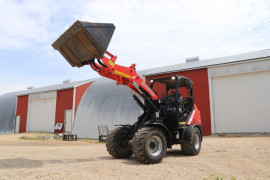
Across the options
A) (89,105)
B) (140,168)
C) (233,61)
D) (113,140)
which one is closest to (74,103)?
(89,105)

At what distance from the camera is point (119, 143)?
9.09 m

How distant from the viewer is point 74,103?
28328 mm

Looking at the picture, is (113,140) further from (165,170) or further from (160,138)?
(165,170)

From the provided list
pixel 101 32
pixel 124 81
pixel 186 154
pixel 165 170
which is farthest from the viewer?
pixel 186 154

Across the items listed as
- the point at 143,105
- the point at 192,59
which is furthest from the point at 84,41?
the point at 192,59

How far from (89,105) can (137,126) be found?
17.8m

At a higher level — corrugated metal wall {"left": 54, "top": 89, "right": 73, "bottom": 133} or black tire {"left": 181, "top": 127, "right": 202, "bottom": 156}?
corrugated metal wall {"left": 54, "top": 89, "right": 73, "bottom": 133}

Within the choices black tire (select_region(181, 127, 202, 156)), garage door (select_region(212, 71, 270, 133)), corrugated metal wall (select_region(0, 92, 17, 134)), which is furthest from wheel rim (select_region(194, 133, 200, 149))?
corrugated metal wall (select_region(0, 92, 17, 134))

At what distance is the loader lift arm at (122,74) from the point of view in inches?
307

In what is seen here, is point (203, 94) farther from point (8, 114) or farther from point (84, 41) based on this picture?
point (8, 114)

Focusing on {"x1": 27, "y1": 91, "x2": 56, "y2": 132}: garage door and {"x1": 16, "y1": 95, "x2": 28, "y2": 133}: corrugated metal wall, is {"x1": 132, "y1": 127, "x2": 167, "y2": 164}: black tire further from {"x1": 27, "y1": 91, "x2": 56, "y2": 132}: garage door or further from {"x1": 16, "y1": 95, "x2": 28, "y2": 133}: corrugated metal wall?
{"x1": 16, "y1": 95, "x2": 28, "y2": 133}: corrugated metal wall

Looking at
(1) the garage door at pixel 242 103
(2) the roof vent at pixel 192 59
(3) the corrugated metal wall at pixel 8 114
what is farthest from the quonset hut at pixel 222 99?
(3) the corrugated metal wall at pixel 8 114

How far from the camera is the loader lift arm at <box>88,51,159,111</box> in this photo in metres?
7.79

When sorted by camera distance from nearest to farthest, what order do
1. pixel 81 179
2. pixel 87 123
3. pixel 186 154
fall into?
1. pixel 81 179
2. pixel 186 154
3. pixel 87 123
